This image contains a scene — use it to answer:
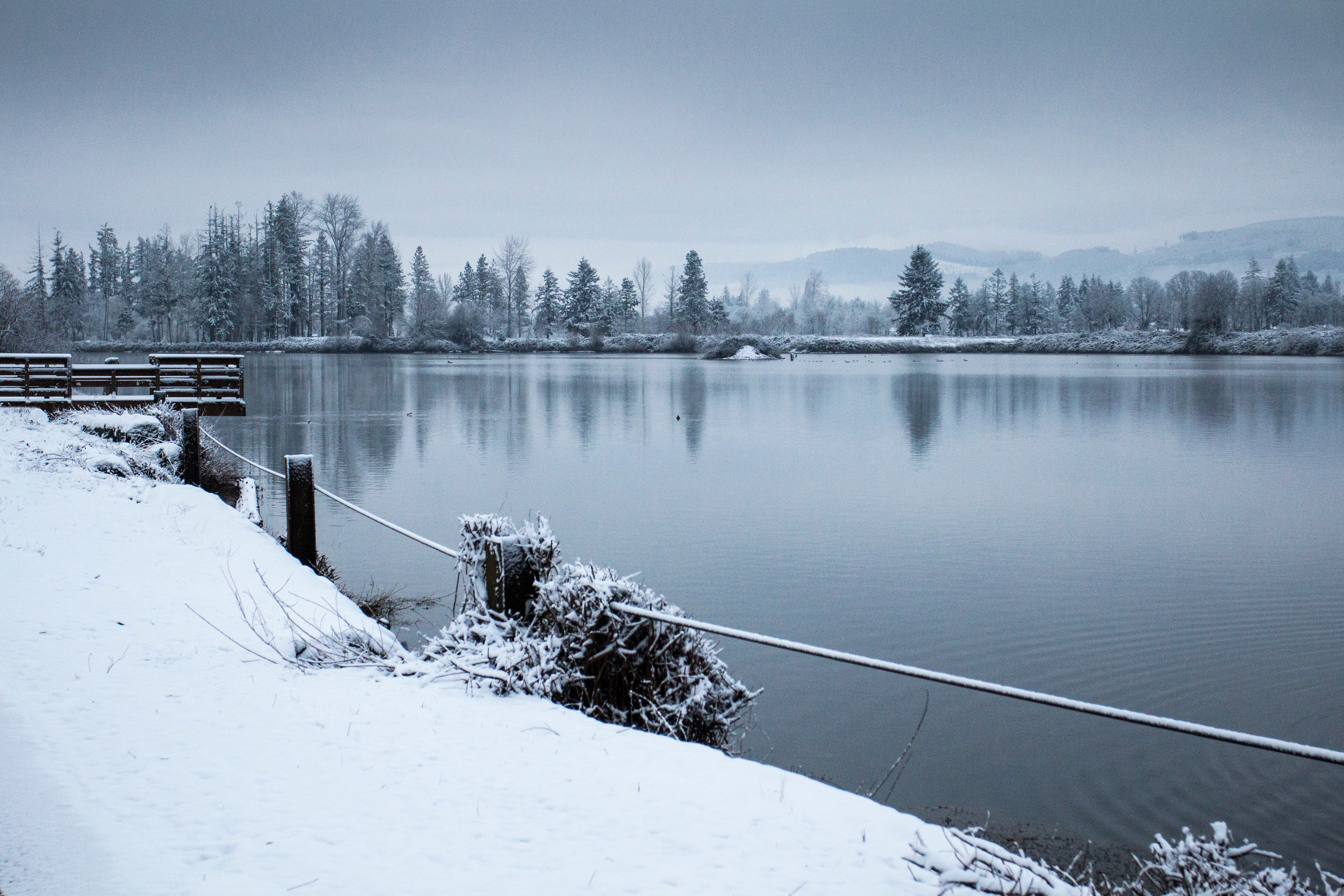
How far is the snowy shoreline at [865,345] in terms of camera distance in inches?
3376

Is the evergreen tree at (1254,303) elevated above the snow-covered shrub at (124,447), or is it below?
above

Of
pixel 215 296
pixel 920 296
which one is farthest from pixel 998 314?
pixel 215 296

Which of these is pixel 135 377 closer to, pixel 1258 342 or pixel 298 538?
pixel 298 538

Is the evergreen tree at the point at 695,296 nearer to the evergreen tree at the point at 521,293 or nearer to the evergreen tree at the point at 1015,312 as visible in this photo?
the evergreen tree at the point at 521,293

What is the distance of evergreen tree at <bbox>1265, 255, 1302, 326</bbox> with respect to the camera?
115938 millimetres

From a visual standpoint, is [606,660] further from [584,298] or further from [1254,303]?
[1254,303]

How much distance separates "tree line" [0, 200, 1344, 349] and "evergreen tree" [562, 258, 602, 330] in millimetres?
148

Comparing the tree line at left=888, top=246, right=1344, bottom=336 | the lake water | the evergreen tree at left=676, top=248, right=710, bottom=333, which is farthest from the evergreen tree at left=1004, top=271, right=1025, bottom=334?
the lake water

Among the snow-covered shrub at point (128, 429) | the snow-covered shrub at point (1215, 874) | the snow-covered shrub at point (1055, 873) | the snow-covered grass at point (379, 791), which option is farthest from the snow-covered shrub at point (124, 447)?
the snow-covered shrub at point (1215, 874)

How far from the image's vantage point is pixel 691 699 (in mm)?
5391

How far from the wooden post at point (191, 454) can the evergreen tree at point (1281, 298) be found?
128m

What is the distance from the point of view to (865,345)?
10169 centimetres

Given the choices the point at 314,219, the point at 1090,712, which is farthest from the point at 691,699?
the point at 314,219

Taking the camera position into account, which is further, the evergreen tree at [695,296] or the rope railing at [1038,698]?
the evergreen tree at [695,296]
